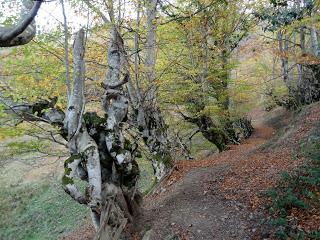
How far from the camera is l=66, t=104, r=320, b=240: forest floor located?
7.37m

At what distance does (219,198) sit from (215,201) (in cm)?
16

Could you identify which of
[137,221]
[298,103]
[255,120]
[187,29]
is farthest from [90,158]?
[255,120]

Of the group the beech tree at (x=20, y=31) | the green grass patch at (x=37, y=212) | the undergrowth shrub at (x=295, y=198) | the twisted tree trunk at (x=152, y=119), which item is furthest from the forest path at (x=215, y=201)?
the green grass patch at (x=37, y=212)

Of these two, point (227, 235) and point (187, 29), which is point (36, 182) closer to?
point (187, 29)

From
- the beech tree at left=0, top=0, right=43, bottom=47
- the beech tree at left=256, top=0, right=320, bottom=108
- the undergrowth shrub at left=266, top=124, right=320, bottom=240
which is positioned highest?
the beech tree at left=0, top=0, right=43, bottom=47

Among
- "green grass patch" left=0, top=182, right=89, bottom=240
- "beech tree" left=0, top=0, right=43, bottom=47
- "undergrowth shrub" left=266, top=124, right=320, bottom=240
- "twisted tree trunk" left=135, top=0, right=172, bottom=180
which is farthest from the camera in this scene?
"green grass patch" left=0, top=182, right=89, bottom=240

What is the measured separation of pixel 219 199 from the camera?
8.66 m

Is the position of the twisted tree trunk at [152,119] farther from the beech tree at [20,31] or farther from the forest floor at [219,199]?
the beech tree at [20,31]

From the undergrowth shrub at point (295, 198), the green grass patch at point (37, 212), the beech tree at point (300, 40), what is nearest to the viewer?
the undergrowth shrub at point (295, 198)

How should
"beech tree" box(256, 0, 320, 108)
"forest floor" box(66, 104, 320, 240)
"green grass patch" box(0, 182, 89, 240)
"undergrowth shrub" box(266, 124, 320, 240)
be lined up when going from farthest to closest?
1. "green grass patch" box(0, 182, 89, 240)
2. "beech tree" box(256, 0, 320, 108)
3. "forest floor" box(66, 104, 320, 240)
4. "undergrowth shrub" box(266, 124, 320, 240)

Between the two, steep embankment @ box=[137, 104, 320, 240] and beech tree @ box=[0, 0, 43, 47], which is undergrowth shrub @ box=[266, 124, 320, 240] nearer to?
steep embankment @ box=[137, 104, 320, 240]

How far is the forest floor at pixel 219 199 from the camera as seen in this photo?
290 inches

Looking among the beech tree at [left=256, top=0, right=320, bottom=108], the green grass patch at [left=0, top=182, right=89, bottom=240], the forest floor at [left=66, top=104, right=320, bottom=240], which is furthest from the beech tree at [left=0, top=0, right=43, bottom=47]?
the green grass patch at [left=0, top=182, right=89, bottom=240]

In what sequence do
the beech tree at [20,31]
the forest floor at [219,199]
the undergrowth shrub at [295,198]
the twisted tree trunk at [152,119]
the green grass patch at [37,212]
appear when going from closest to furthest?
the beech tree at [20,31], the undergrowth shrub at [295,198], the forest floor at [219,199], the twisted tree trunk at [152,119], the green grass patch at [37,212]
